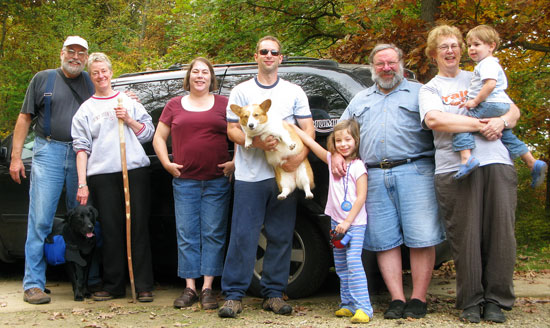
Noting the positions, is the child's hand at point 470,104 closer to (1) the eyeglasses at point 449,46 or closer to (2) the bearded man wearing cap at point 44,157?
(1) the eyeglasses at point 449,46

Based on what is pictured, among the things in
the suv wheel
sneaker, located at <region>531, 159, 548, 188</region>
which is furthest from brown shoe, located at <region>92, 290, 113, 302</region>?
sneaker, located at <region>531, 159, 548, 188</region>

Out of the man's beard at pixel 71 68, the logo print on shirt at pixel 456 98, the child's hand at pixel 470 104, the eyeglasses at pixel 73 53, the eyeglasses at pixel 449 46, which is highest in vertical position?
the eyeglasses at pixel 73 53

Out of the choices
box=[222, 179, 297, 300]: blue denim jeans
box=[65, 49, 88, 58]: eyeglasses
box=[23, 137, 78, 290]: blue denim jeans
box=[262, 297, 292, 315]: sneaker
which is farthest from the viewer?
box=[65, 49, 88, 58]: eyeglasses

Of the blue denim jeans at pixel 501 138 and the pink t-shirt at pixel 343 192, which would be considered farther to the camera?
the pink t-shirt at pixel 343 192

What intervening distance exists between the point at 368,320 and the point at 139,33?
884 inches

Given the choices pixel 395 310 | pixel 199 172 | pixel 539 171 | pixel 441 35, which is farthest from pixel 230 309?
pixel 441 35

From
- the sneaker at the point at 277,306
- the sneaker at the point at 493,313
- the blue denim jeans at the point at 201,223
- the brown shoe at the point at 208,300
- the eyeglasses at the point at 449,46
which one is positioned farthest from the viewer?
the blue denim jeans at the point at 201,223

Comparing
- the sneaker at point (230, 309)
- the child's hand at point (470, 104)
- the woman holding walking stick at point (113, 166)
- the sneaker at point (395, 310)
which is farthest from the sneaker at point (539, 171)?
the woman holding walking stick at point (113, 166)

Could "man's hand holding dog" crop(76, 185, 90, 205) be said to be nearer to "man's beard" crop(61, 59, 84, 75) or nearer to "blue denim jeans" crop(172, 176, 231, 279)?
"blue denim jeans" crop(172, 176, 231, 279)

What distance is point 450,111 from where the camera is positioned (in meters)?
4.16

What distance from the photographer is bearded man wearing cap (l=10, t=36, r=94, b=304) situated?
16.8ft

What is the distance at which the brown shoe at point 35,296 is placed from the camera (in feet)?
16.5

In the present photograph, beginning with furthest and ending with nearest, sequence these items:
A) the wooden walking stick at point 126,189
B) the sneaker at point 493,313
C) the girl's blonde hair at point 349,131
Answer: the wooden walking stick at point 126,189
the girl's blonde hair at point 349,131
the sneaker at point 493,313

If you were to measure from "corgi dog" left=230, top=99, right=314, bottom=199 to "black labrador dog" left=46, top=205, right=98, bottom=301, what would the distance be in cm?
164
